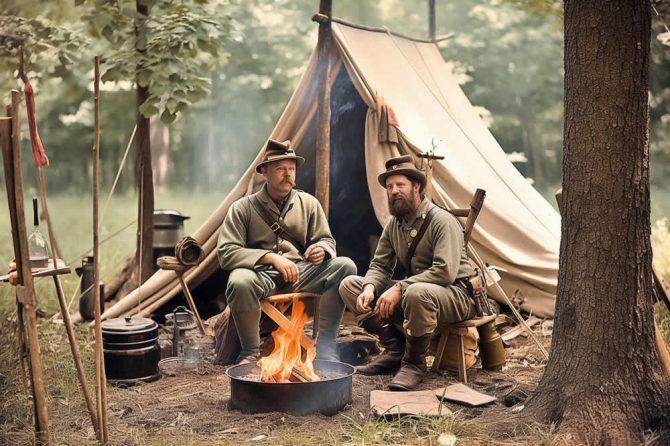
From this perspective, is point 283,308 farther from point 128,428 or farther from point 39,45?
point 39,45

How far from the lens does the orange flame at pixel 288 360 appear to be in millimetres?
4234

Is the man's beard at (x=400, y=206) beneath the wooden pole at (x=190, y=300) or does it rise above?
above

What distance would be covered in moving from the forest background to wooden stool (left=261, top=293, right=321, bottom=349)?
10710 mm

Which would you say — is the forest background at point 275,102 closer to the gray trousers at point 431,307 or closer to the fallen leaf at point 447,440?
the gray trousers at point 431,307

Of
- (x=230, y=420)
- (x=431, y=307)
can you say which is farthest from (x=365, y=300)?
(x=230, y=420)

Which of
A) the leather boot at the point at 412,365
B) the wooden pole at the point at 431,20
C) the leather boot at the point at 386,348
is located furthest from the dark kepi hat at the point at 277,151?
the wooden pole at the point at 431,20

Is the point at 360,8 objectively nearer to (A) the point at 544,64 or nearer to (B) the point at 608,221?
(A) the point at 544,64

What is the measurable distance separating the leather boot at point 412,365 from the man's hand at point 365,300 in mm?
310

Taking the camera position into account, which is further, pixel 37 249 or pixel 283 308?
pixel 283 308

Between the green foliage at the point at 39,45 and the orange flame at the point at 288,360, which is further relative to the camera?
the green foliage at the point at 39,45

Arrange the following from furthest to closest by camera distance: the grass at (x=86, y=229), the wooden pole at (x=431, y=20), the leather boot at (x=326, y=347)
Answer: the wooden pole at (x=431, y=20) < the grass at (x=86, y=229) < the leather boot at (x=326, y=347)

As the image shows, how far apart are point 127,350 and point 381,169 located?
8.06 feet

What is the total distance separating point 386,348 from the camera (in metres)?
5.20

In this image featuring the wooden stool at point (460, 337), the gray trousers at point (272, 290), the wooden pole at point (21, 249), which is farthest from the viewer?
the gray trousers at point (272, 290)
